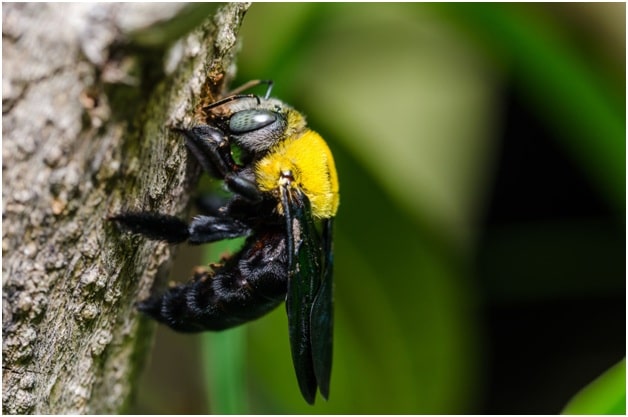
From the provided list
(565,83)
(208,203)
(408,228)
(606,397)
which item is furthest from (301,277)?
(565,83)

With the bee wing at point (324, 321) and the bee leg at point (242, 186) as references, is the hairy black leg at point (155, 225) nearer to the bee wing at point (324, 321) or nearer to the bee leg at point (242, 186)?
the bee leg at point (242, 186)

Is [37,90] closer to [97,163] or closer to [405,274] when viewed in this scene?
[97,163]

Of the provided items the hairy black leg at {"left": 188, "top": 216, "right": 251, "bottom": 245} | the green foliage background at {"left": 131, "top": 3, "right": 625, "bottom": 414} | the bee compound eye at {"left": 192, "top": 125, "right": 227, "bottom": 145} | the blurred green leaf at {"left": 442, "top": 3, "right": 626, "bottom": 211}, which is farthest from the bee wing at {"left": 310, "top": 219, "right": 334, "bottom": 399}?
the blurred green leaf at {"left": 442, "top": 3, "right": 626, "bottom": 211}

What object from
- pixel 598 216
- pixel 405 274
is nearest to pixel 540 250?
pixel 598 216

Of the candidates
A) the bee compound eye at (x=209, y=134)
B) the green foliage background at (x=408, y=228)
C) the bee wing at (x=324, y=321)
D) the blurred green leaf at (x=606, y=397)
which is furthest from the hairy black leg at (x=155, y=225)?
the blurred green leaf at (x=606, y=397)

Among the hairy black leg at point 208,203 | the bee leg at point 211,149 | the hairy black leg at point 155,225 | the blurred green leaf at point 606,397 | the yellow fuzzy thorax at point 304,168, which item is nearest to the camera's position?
the hairy black leg at point 155,225

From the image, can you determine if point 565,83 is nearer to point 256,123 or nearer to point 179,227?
point 256,123
